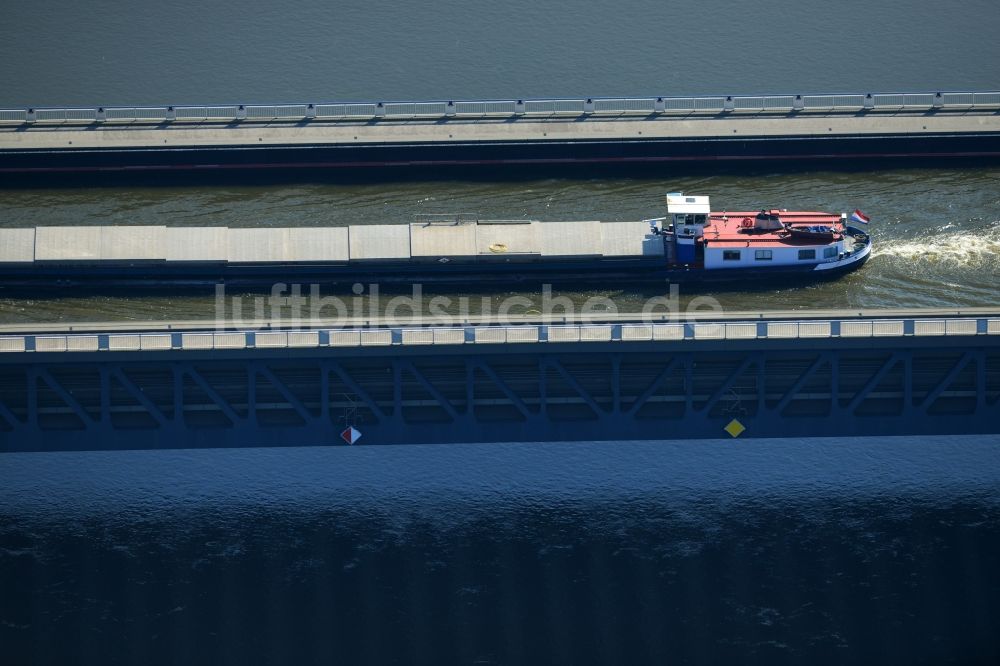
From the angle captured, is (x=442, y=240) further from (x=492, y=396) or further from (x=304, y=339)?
(x=304, y=339)

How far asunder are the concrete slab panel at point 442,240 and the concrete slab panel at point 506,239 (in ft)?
1.70

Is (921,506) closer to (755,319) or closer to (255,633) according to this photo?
(755,319)

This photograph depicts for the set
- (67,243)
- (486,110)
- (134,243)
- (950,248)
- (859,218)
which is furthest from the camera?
(486,110)

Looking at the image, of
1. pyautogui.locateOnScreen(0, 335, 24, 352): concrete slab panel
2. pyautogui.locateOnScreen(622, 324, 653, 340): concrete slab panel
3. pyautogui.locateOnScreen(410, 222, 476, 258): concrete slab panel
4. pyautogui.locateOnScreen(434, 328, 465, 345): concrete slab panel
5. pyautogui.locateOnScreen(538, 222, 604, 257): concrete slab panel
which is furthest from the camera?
pyautogui.locateOnScreen(538, 222, 604, 257): concrete slab panel

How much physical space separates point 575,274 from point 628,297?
3.62m

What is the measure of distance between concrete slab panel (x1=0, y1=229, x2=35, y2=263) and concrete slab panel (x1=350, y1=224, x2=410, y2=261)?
59.7ft

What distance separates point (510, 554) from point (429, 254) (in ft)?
60.0

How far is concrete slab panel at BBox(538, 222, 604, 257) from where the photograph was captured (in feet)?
352

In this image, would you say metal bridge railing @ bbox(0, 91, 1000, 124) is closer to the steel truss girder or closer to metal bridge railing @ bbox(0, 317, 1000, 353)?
the steel truss girder

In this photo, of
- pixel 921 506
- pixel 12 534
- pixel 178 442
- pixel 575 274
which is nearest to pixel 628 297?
pixel 575 274

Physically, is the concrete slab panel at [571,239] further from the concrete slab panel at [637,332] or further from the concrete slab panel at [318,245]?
the concrete slab panel at [637,332]

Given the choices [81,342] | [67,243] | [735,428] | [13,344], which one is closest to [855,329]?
[735,428]

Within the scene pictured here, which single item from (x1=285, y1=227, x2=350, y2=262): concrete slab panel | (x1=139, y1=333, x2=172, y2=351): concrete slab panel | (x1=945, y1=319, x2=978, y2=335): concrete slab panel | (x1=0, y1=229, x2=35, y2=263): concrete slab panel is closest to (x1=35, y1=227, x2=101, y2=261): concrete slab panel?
(x1=0, y1=229, x2=35, y2=263): concrete slab panel

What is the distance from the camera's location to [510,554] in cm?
9938
